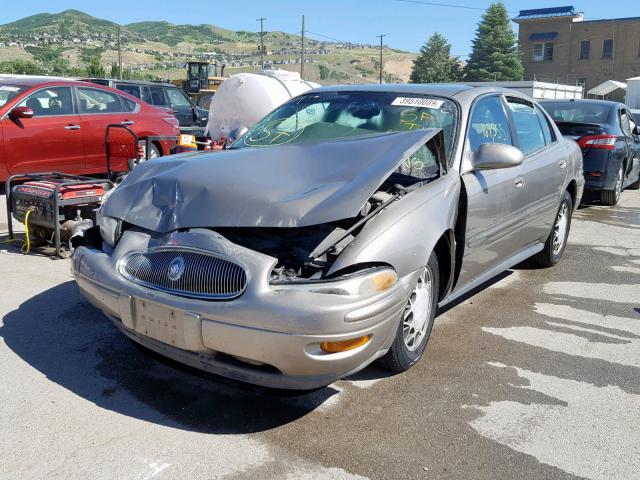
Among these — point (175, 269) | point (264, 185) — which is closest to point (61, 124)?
point (264, 185)

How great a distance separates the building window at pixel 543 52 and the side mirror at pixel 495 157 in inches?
2473

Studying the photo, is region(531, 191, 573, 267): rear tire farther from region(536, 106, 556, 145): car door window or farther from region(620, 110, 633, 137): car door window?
region(620, 110, 633, 137): car door window

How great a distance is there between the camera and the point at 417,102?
175 inches

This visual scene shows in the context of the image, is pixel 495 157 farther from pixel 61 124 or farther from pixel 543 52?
pixel 543 52

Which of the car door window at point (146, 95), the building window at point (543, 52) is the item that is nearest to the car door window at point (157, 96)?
the car door window at point (146, 95)

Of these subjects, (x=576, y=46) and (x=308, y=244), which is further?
(x=576, y=46)

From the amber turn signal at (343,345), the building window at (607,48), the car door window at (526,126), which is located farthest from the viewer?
the building window at (607,48)

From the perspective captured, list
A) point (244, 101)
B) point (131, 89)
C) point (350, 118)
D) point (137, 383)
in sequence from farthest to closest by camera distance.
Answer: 1. point (131, 89)
2. point (244, 101)
3. point (350, 118)
4. point (137, 383)

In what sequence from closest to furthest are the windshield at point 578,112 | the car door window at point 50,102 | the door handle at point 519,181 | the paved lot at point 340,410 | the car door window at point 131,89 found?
the paved lot at point 340,410
the door handle at point 519,181
the car door window at point 50,102
the windshield at point 578,112
the car door window at point 131,89

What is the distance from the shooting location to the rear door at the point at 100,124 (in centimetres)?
895

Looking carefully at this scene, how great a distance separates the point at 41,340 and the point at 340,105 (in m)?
2.59

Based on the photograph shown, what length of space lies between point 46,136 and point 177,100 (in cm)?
892

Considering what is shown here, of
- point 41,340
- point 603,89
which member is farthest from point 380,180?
point 603,89

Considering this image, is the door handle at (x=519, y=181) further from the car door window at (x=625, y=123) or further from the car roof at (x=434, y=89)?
the car door window at (x=625, y=123)
